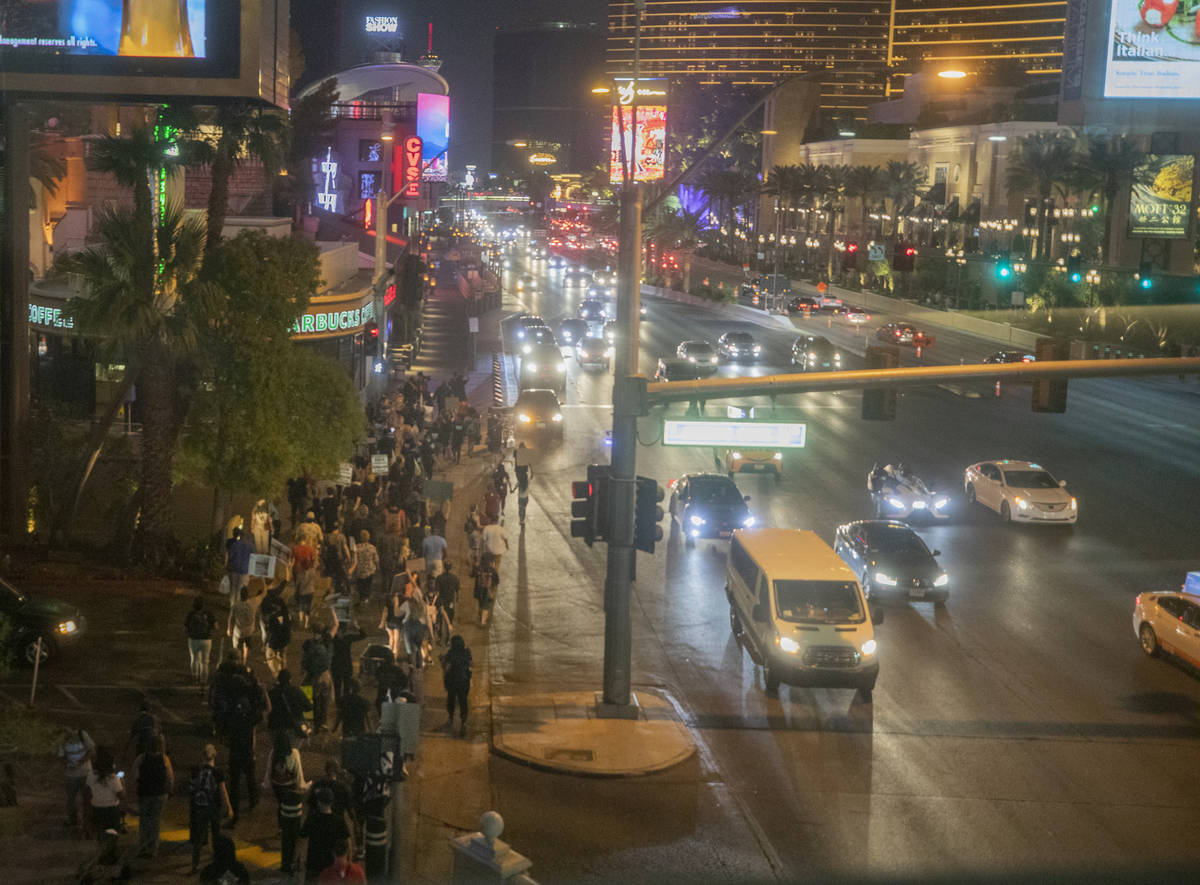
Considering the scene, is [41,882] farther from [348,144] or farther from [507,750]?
[348,144]

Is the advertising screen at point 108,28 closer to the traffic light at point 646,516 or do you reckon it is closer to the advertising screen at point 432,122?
the traffic light at point 646,516

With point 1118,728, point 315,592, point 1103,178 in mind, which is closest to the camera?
point 1118,728

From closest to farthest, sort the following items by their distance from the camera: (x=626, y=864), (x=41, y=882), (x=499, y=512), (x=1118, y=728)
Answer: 1. (x=41, y=882)
2. (x=626, y=864)
3. (x=1118, y=728)
4. (x=499, y=512)

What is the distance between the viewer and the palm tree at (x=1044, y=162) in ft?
288

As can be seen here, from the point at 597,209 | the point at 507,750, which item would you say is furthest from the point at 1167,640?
the point at 597,209

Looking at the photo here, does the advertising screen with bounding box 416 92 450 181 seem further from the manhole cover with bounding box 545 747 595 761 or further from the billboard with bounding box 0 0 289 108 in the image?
the manhole cover with bounding box 545 747 595 761

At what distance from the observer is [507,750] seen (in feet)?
55.5

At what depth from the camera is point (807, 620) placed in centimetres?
1934

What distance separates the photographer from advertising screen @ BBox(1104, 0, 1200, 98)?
127ft

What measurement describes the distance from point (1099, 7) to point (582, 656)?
29292mm

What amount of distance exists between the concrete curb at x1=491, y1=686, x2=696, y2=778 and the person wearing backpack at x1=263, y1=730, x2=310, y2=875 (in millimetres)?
3747

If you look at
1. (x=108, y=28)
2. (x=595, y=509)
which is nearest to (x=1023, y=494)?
(x=595, y=509)

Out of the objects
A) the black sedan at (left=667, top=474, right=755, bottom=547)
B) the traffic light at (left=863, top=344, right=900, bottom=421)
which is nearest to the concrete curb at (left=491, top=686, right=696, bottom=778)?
the traffic light at (left=863, top=344, right=900, bottom=421)

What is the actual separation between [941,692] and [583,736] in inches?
223
